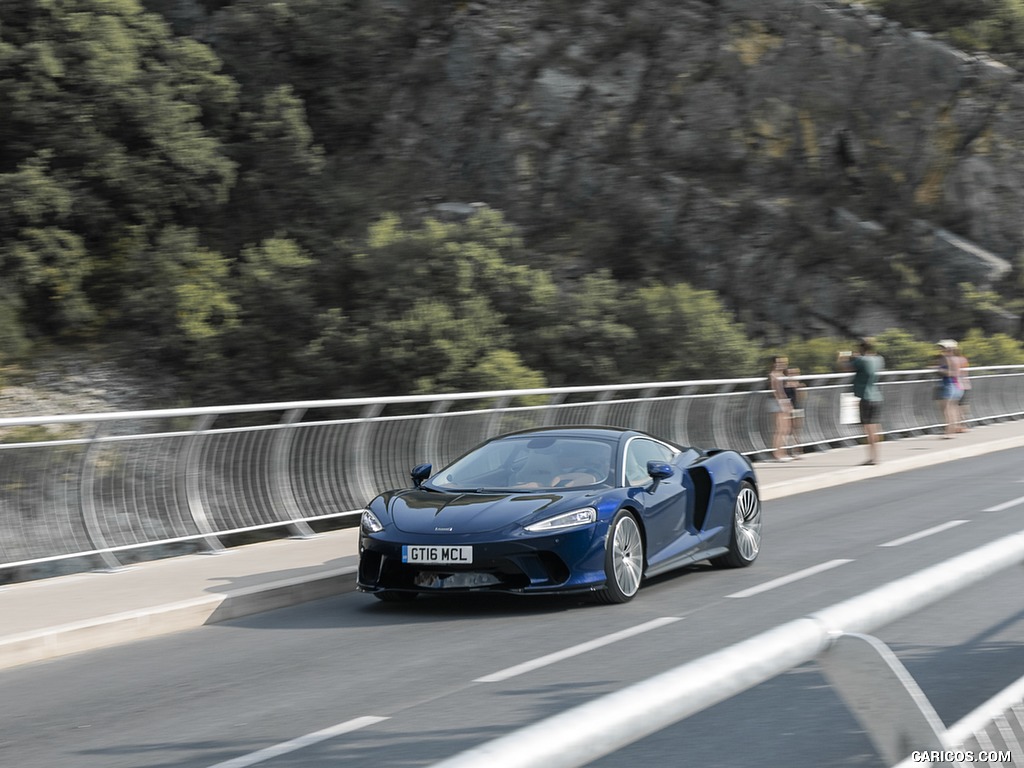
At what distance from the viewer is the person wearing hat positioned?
92.2 ft

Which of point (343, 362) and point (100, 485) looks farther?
point (343, 362)

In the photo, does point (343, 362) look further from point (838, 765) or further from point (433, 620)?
point (838, 765)

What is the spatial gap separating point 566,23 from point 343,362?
2009 centimetres

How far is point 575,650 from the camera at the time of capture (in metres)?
8.24

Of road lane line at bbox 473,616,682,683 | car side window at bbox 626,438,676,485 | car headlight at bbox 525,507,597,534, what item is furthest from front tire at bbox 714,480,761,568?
road lane line at bbox 473,616,682,683

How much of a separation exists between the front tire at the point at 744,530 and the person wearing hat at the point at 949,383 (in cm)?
1727

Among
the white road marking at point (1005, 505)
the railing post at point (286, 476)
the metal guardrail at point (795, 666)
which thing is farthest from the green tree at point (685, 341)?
the metal guardrail at point (795, 666)

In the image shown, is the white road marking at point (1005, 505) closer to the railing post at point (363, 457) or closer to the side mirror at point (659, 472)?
the side mirror at point (659, 472)

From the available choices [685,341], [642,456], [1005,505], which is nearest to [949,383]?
[1005,505]

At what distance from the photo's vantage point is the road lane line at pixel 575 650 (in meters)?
7.54

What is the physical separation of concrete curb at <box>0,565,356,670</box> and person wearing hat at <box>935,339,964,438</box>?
1954cm

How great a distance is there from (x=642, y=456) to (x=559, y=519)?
5.09ft

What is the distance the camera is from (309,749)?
6.03 meters

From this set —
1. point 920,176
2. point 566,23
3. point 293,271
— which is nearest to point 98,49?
point 293,271
